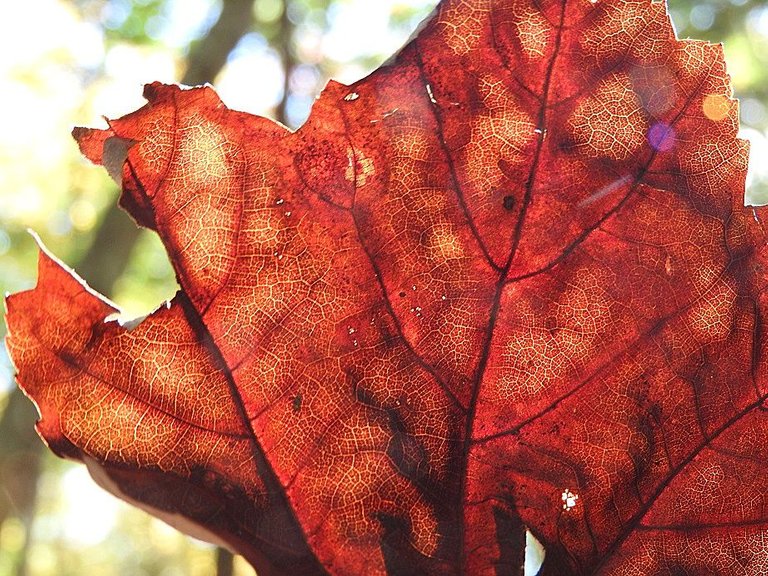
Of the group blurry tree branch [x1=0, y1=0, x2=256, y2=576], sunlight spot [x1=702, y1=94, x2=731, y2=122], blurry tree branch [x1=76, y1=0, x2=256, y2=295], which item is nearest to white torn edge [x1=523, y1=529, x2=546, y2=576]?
sunlight spot [x1=702, y1=94, x2=731, y2=122]

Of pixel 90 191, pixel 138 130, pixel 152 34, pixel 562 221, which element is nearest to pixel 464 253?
pixel 562 221

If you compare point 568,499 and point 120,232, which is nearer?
point 568,499

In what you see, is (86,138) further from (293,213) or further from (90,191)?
(90,191)

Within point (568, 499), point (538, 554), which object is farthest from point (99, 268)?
point (568, 499)

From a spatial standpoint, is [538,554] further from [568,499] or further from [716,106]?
[716,106]

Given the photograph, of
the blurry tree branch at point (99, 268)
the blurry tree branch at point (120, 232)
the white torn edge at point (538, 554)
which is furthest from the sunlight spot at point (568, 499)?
the blurry tree branch at point (120, 232)

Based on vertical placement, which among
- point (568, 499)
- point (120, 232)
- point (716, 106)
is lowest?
point (568, 499)

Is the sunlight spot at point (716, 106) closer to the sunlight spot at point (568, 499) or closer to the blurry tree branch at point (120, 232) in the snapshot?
the sunlight spot at point (568, 499)

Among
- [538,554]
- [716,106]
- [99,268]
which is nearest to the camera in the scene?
[716,106]
